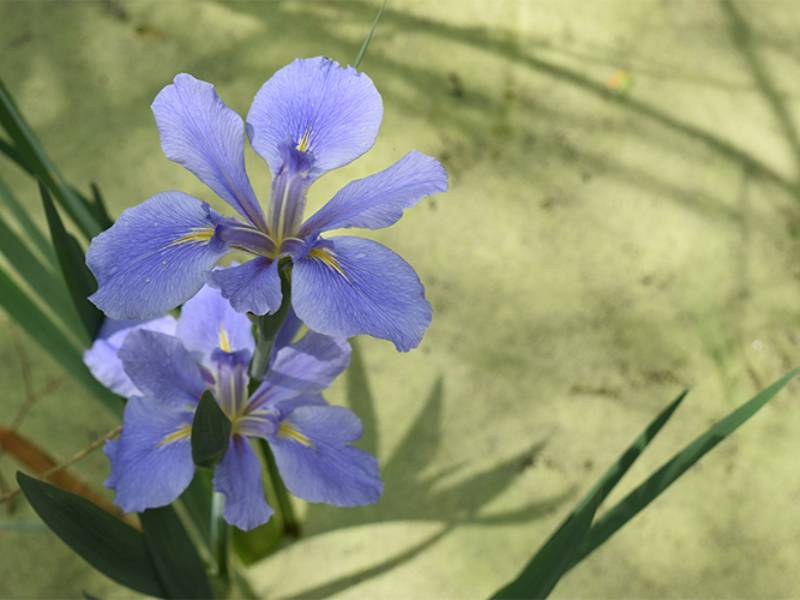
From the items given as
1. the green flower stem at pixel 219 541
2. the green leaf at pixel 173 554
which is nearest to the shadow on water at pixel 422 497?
the green flower stem at pixel 219 541

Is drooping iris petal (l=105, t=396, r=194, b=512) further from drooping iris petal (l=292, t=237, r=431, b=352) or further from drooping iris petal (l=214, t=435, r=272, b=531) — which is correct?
drooping iris petal (l=292, t=237, r=431, b=352)

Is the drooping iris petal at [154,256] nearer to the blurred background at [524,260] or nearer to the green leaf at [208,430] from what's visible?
the green leaf at [208,430]

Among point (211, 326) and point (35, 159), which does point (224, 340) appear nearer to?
point (211, 326)

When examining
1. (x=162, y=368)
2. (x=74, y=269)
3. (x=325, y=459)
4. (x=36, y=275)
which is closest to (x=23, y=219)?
(x=36, y=275)

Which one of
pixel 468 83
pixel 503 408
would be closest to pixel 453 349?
pixel 503 408

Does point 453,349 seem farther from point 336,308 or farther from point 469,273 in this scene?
point 336,308

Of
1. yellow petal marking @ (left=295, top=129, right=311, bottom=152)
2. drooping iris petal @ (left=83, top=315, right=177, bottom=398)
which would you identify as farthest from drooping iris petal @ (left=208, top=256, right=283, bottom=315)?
drooping iris petal @ (left=83, top=315, right=177, bottom=398)

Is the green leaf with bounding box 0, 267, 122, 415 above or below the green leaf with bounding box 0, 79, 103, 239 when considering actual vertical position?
below
